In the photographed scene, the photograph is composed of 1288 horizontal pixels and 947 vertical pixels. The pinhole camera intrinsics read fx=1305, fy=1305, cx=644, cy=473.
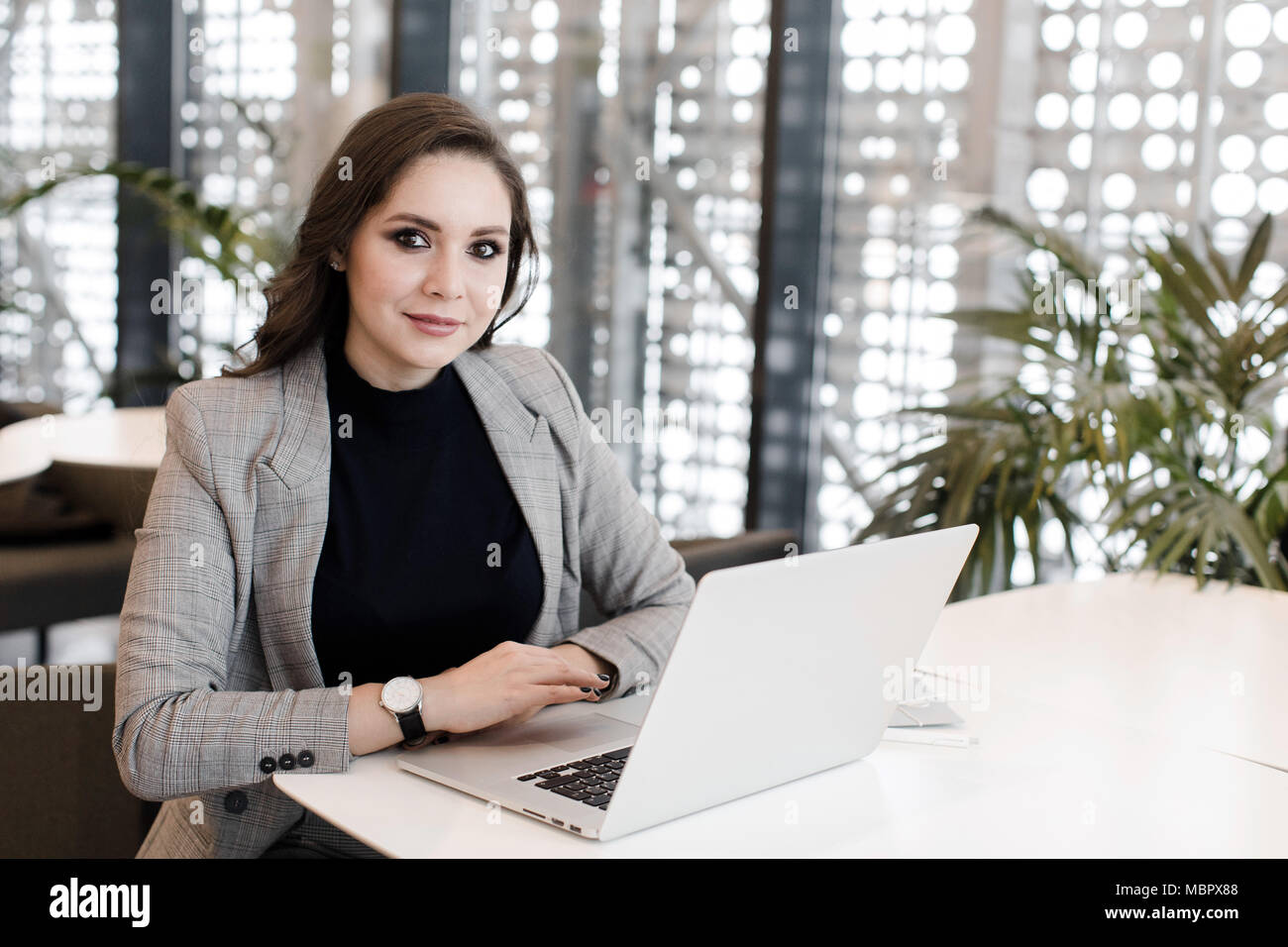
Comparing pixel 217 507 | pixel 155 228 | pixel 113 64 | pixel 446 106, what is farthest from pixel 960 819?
pixel 113 64

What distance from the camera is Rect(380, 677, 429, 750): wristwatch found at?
1332 millimetres

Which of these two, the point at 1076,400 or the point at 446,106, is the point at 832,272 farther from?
the point at 446,106

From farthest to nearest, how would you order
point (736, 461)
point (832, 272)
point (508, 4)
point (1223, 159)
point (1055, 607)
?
point (508, 4)
point (736, 461)
point (832, 272)
point (1223, 159)
point (1055, 607)

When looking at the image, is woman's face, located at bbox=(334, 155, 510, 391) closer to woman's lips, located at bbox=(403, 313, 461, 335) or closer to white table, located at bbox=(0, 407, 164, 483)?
woman's lips, located at bbox=(403, 313, 461, 335)

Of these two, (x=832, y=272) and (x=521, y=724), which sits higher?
(x=832, y=272)

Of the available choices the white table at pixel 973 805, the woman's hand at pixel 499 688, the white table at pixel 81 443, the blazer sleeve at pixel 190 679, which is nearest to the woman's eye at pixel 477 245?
the blazer sleeve at pixel 190 679

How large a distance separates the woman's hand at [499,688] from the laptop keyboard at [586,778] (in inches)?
3.6

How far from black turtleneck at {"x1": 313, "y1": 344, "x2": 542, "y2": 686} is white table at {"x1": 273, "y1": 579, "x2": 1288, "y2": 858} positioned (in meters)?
0.25

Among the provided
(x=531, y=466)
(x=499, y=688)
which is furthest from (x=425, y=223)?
(x=499, y=688)

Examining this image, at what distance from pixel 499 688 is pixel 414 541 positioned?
1.05 ft

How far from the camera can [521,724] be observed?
1447 millimetres

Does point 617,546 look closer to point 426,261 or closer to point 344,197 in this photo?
point 426,261

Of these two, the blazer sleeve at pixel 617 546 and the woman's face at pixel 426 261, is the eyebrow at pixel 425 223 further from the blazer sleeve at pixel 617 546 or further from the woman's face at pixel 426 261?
the blazer sleeve at pixel 617 546

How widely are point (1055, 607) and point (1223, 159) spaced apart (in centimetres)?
139
